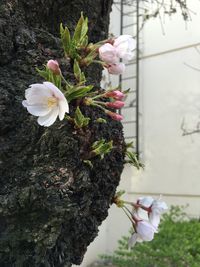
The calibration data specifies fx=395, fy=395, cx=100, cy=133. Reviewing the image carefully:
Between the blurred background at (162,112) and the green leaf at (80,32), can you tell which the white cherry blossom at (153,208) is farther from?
the blurred background at (162,112)

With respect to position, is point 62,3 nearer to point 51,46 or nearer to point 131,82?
point 51,46

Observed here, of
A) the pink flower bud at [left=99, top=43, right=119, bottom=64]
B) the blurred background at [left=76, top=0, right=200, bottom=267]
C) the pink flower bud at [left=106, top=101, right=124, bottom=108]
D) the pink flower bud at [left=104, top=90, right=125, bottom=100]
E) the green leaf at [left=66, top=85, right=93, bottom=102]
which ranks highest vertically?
the pink flower bud at [left=99, top=43, right=119, bottom=64]

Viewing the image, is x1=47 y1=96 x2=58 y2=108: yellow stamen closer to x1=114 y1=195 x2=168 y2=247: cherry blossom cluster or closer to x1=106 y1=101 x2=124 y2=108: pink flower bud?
x1=106 y1=101 x2=124 y2=108: pink flower bud

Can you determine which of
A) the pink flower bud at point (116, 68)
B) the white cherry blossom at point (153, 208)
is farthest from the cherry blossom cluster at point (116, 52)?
the white cherry blossom at point (153, 208)

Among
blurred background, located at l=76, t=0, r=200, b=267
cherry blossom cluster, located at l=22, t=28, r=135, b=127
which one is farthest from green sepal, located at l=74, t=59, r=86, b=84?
blurred background, located at l=76, t=0, r=200, b=267

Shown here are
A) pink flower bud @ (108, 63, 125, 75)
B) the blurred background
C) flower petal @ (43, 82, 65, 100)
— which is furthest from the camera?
the blurred background

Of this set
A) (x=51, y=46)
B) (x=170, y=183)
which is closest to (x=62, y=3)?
(x=51, y=46)
